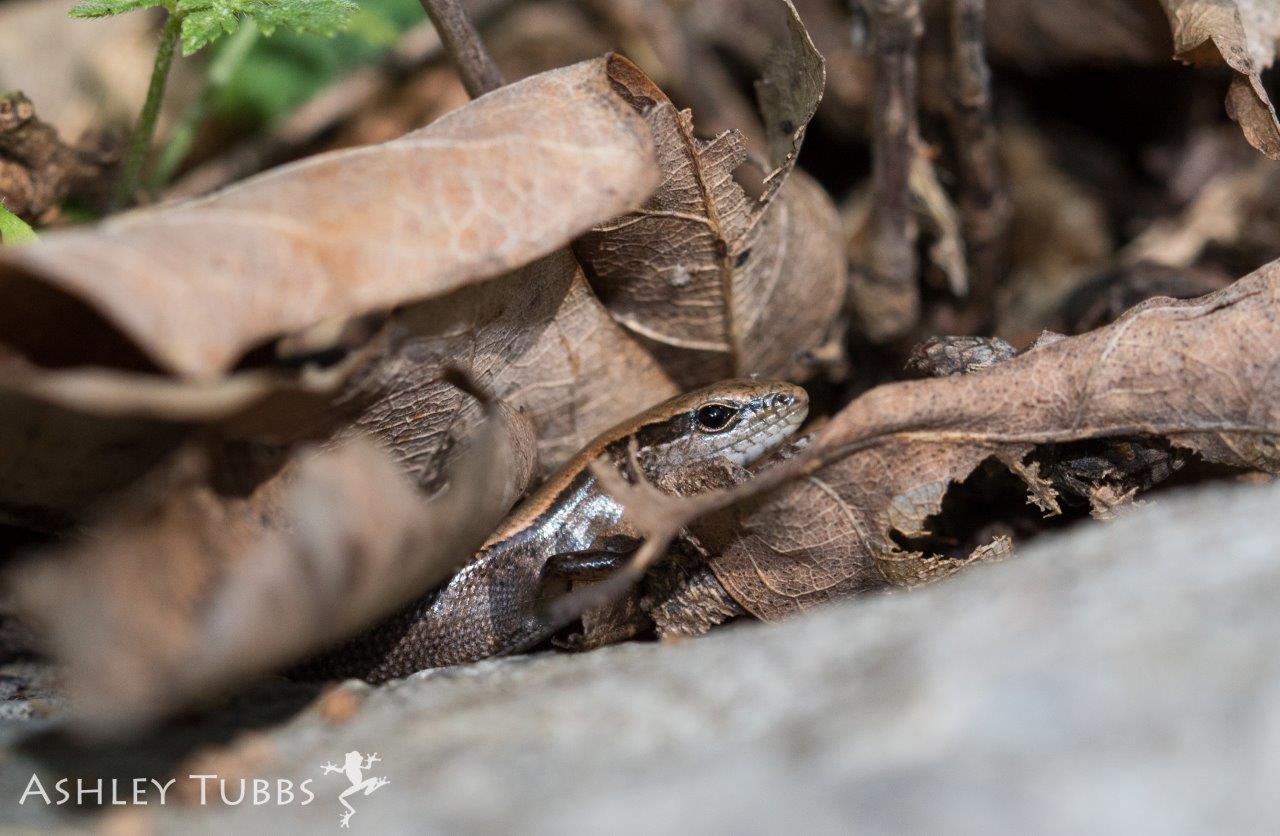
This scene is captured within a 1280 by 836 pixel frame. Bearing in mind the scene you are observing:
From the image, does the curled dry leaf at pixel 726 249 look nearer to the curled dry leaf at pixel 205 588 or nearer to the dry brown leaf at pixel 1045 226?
the curled dry leaf at pixel 205 588

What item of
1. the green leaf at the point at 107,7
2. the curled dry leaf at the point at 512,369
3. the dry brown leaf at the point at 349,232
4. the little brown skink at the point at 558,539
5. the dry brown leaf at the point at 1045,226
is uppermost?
the green leaf at the point at 107,7

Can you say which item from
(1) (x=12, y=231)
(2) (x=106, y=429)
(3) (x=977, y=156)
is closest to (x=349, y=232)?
(2) (x=106, y=429)

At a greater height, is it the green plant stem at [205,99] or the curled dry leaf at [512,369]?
the green plant stem at [205,99]

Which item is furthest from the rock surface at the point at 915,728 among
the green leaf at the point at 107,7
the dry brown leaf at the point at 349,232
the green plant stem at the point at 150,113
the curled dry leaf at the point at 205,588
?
the green plant stem at the point at 150,113

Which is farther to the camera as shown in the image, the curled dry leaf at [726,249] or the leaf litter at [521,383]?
the curled dry leaf at [726,249]

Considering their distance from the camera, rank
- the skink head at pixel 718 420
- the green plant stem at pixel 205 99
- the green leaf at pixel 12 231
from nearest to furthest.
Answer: the green leaf at pixel 12 231
the skink head at pixel 718 420
the green plant stem at pixel 205 99

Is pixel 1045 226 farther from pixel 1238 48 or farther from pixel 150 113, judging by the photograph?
pixel 150 113

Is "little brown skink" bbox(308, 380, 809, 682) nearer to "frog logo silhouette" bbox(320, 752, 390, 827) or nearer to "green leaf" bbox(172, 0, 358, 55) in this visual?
"frog logo silhouette" bbox(320, 752, 390, 827)

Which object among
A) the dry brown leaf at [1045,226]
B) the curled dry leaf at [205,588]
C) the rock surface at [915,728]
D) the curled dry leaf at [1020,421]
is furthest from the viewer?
the dry brown leaf at [1045,226]
